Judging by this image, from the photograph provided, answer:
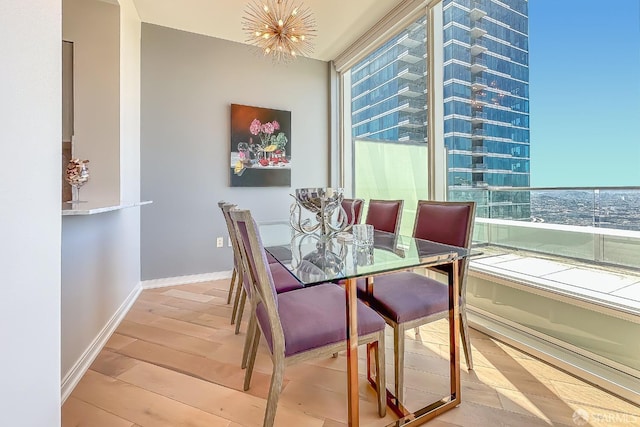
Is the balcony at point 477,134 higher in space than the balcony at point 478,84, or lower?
lower

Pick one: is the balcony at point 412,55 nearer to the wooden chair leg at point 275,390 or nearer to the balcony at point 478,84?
the balcony at point 478,84

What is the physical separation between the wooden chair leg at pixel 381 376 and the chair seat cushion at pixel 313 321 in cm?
8

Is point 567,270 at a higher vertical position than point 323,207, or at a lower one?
lower

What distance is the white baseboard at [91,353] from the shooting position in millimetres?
1569

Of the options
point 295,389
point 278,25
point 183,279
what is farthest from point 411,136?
point 183,279

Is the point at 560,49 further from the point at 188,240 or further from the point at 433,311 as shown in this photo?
the point at 188,240

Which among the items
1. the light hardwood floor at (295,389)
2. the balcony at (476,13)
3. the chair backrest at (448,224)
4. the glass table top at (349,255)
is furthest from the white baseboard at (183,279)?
the balcony at (476,13)

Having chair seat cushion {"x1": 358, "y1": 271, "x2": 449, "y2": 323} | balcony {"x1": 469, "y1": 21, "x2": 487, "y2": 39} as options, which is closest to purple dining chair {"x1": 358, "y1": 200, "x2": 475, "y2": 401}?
chair seat cushion {"x1": 358, "y1": 271, "x2": 449, "y2": 323}

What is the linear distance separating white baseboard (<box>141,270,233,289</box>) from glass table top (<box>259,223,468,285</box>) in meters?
1.72

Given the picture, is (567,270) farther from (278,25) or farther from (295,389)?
(278,25)

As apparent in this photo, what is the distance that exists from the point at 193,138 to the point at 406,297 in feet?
9.34

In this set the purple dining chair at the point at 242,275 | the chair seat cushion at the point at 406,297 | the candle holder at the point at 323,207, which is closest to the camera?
the chair seat cushion at the point at 406,297
